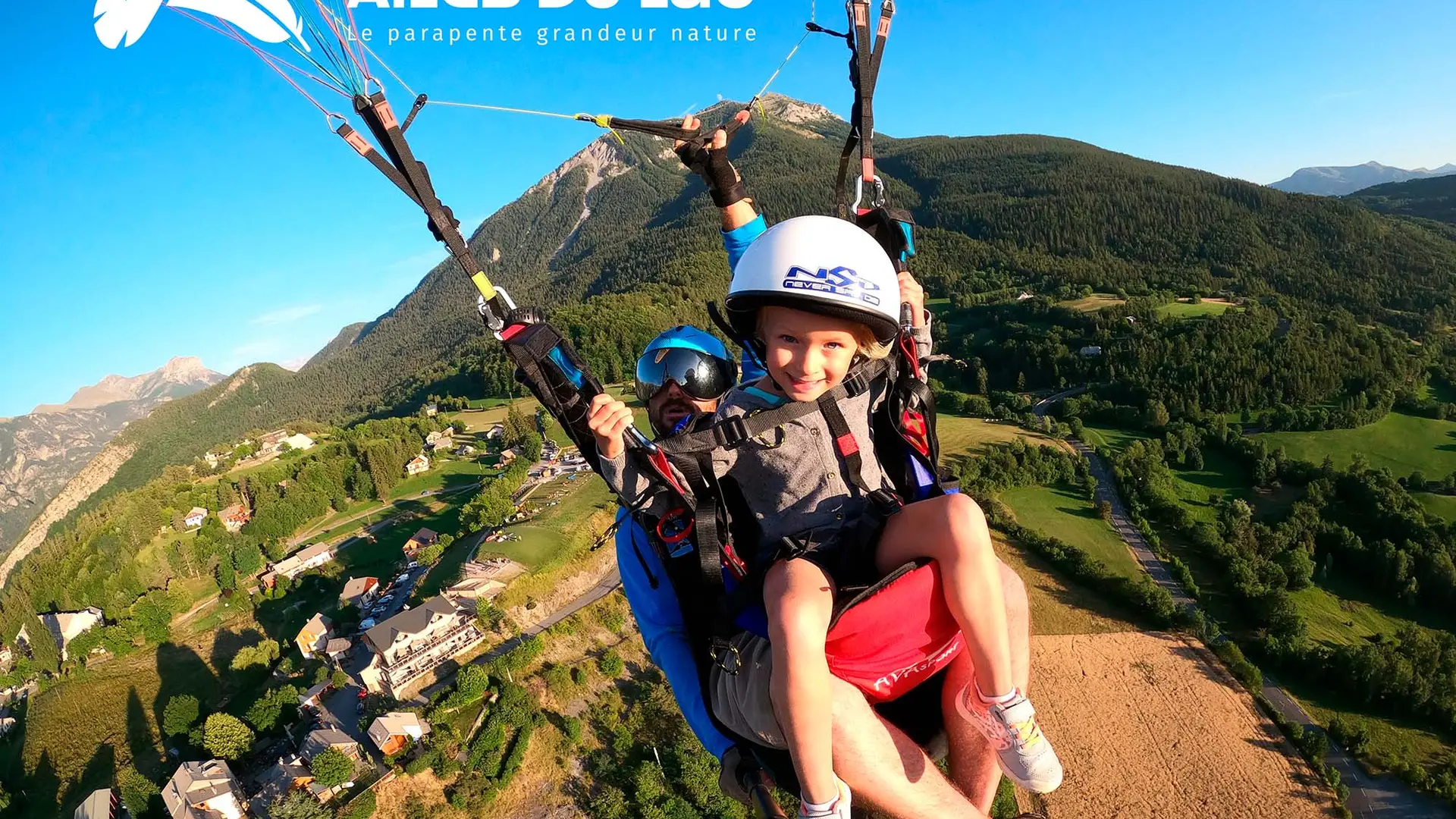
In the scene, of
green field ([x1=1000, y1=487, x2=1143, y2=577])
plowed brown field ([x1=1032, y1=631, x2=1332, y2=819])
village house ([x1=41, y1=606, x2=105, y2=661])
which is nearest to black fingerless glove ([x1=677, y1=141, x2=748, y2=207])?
plowed brown field ([x1=1032, y1=631, x2=1332, y2=819])

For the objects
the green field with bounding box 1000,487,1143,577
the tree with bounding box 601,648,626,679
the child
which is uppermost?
the child

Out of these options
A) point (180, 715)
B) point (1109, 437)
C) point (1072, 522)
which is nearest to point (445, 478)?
point (180, 715)

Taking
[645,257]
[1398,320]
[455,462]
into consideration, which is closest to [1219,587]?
[455,462]

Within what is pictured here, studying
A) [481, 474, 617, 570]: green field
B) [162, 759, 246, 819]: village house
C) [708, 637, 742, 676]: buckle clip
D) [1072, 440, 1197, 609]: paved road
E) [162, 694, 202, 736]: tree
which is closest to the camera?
[708, 637, 742, 676]: buckle clip

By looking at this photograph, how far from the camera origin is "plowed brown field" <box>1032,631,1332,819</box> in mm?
18766

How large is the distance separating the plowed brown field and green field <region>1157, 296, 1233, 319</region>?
61.4 m

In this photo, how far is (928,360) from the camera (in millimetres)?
4023

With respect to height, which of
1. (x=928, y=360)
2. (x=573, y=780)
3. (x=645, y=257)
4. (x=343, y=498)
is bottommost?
(x=573, y=780)

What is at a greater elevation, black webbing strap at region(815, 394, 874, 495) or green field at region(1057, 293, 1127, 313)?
black webbing strap at region(815, 394, 874, 495)

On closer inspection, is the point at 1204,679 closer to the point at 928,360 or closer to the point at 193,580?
the point at 928,360

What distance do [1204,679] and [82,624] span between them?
185ft

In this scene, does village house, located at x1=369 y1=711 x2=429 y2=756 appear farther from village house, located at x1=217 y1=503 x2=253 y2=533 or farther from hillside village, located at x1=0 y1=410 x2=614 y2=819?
village house, located at x1=217 y1=503 x2=253 y2=533

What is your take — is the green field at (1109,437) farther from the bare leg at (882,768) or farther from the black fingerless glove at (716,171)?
the bare leg at (882,768)

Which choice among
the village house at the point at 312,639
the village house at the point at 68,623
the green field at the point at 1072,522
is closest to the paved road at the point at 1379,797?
the green field at the point at 1072,522
